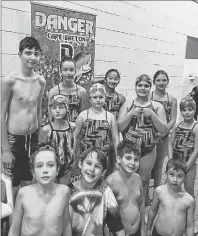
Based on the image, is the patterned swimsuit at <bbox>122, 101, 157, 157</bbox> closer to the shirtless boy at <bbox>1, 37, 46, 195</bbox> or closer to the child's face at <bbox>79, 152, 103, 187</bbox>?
the shirtless boy at <bbox>1, 37, 46, 195</bbox>

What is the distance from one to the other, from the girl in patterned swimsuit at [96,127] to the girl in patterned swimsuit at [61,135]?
6.7 inches

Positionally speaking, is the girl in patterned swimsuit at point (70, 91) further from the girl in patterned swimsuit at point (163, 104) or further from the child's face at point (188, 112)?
the child's face at point (188, 112)

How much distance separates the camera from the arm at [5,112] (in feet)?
9.73

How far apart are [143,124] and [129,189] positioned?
3.33 feet

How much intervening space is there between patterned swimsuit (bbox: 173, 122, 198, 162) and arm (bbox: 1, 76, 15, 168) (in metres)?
1.92

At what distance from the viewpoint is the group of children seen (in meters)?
2.02

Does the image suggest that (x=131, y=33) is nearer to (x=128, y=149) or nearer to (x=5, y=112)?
(x=5, y=112)

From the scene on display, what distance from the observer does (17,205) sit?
6.50ft

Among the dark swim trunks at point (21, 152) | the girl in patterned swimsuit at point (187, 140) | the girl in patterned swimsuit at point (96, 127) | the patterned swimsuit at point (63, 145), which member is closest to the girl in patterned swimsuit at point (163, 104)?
the girl in patterned swimsuit at point (187, 140)

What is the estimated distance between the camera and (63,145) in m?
2.93

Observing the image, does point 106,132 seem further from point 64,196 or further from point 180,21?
point 180,21

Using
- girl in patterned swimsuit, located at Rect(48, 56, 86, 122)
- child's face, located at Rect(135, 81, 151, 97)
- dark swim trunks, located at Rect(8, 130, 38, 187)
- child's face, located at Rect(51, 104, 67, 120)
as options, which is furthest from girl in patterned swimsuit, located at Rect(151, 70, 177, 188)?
dark swim trunks, located at Rect(8, 130, 38, 187)

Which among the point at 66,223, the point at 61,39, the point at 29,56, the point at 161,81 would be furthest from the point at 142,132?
the point at 61,39

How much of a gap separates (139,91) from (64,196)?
165cm
